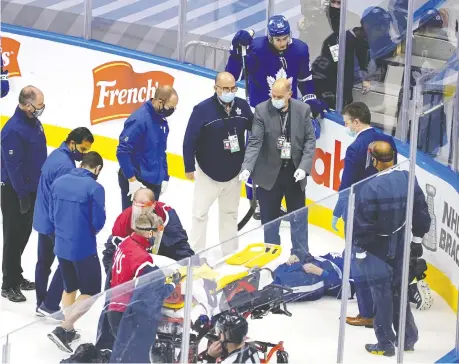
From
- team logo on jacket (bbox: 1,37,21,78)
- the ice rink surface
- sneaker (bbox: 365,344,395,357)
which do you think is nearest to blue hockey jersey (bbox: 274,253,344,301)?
the ice rink surface

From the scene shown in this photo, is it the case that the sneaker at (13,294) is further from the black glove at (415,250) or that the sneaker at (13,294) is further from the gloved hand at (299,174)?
the black glove at (415,250)

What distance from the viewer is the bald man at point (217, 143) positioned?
9.30m

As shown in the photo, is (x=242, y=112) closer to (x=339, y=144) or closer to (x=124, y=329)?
(x=339, y=144)

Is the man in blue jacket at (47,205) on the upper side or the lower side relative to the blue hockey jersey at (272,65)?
lower

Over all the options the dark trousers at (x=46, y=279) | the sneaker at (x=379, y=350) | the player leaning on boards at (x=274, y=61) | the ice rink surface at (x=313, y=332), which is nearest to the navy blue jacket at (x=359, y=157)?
the ice rink surface at (x=313, y=332)

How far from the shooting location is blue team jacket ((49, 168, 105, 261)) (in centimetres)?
816

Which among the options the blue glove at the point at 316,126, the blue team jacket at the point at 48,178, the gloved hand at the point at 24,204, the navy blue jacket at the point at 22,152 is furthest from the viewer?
the blue glove at the point at 316,126

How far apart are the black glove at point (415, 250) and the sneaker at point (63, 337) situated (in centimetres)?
216

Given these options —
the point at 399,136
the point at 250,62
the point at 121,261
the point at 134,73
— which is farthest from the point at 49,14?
the point at 121,261

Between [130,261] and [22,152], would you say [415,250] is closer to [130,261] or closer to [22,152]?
[130,261]

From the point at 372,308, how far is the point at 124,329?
5.64ft

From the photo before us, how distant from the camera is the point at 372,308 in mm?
7551

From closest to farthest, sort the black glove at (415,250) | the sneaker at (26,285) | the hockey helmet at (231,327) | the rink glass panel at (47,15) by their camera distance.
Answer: the hockey helmet at (231,327) < the black glove at (415,250) < the sneaker at (26,285) < the rink glass panel at (47,15)

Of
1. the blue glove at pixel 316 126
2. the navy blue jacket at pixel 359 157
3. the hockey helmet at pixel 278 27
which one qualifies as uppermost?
the hockey helmet at pixel 278 27
